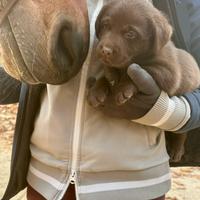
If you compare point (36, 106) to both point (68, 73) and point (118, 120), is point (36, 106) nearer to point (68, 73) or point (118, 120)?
point (118, 120)

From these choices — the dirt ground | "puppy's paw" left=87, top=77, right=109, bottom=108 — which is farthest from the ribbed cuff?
the dirt ground

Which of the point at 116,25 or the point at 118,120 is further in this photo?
the point at 118,120

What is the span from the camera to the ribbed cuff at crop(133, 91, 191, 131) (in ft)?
5.37

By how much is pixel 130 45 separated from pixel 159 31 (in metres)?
0.09

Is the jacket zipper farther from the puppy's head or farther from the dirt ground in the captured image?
the dirt ground

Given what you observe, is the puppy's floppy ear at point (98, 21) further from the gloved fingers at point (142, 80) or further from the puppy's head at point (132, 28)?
the gloved fingers at point (142, 80)

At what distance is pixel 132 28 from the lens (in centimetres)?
157

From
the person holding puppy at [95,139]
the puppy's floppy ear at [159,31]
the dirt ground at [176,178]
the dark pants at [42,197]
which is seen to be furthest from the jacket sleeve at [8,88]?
the dirt ground at [176,178]

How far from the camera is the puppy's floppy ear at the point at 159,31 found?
1.57 meters

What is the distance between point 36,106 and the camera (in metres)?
1.81

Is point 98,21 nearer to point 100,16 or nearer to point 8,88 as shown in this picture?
point 100,16

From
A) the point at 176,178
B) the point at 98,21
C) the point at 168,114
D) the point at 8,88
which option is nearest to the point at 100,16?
the point at 98,21

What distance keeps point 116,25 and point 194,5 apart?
15.5 inches

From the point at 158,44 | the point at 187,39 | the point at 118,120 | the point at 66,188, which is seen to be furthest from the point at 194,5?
the point at 66,188
